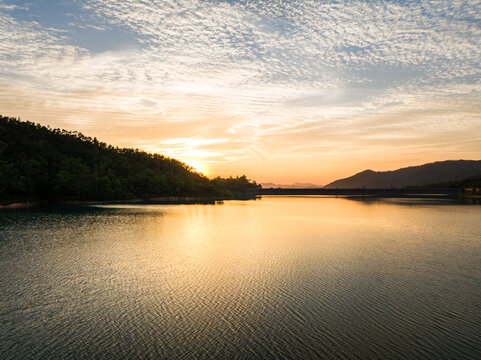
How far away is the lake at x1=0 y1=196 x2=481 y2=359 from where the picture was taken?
508 inches

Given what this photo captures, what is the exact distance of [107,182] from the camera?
14275 cm

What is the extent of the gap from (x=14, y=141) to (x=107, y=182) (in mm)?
54492

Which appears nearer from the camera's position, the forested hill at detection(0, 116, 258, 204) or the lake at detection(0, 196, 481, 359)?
the lake at detection(0, 196, 481, 359)

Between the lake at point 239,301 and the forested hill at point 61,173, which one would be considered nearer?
the lake at point 239,301

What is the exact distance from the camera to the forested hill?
11525 cm

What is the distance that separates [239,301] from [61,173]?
134m

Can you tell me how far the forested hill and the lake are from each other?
96.0 m

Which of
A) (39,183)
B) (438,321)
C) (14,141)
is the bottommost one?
(438,321)

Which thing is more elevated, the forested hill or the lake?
the forested hill

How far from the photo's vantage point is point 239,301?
60.0 ft

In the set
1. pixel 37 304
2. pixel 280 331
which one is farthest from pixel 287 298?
pixel 37 304

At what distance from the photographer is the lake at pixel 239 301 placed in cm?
1291

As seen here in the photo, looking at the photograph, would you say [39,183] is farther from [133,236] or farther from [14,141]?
[133,236]

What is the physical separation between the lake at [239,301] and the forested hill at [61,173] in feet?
315
